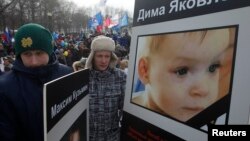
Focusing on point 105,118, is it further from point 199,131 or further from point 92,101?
point 199,131

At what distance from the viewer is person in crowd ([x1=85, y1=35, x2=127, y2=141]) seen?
294 cm

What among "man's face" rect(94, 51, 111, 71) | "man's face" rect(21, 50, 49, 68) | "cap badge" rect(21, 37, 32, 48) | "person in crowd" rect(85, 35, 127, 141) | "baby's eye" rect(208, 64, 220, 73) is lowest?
"person in crowd" rect(85, 35, 127, 141)

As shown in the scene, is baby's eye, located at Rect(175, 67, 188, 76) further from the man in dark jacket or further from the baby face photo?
the man in dark jacket

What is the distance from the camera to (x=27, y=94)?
1990 millimetres

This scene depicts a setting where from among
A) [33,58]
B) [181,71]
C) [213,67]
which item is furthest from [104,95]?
[213,67]

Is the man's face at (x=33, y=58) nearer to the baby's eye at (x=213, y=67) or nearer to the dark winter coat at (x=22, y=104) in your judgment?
the dark winter coat at (x=22, y=104)

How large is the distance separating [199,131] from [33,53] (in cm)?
112

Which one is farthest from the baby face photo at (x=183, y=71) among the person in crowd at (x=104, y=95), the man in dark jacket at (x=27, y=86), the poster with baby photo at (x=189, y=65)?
the person in crowd at (x=104, y=95)

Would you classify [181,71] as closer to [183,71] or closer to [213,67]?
[183,71]

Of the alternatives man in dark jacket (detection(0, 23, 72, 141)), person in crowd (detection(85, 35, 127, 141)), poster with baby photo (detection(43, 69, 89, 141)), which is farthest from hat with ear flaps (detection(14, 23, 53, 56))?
person in crowd (detection(85, 35, 127, 141))

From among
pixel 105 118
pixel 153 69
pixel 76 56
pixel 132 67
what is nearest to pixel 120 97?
pixel 105 118

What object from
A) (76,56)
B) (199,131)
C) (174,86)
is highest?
(174,86)

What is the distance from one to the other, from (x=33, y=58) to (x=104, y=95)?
0.96 metres

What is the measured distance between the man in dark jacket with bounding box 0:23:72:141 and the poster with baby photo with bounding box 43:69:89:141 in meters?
0.26
